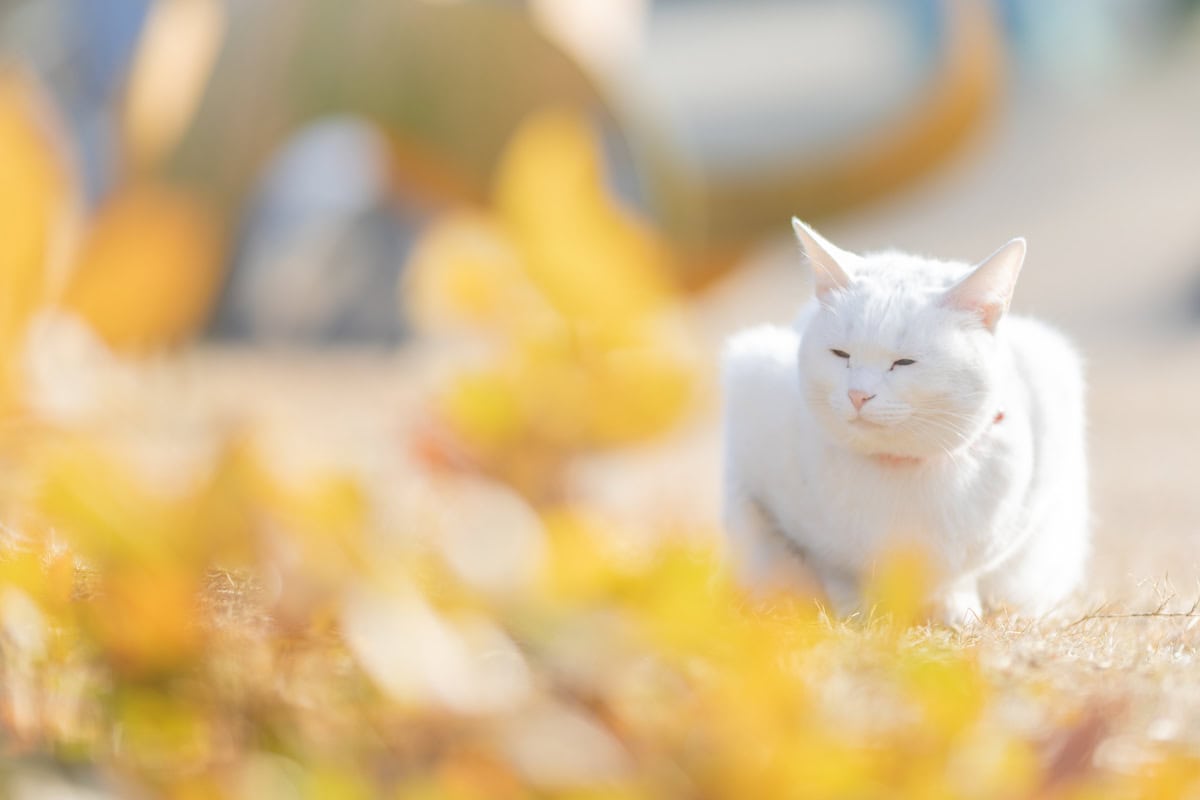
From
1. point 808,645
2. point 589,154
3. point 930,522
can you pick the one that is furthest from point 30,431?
point 930,522

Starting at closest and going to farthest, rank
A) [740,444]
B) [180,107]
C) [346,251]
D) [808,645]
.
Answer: [808,645] < [740,444] < [180,107] < [346,251]

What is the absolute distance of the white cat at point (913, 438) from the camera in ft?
3.47

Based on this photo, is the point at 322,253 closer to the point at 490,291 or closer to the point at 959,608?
the point at 959,608

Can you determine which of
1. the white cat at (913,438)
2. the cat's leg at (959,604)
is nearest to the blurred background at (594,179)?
the white cat at (913,438)

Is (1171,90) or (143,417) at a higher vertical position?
(1171,90)

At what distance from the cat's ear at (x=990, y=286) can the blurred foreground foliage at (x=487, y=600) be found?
2.16ft

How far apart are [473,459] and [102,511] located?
0.38 feet

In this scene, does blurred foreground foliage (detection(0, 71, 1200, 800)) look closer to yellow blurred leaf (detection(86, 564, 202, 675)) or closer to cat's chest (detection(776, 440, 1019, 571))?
yellow blurred leaf (detection(86, 564, 202, 675))

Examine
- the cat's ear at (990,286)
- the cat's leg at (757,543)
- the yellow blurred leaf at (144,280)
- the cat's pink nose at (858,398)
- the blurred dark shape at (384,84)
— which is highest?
the blurred dark shape at (384,84)

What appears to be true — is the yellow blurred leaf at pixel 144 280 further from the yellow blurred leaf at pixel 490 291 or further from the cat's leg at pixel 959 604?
the cat's leg at pixel 959 604

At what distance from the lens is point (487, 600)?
338 millimetres

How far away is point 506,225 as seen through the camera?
0.34 meters

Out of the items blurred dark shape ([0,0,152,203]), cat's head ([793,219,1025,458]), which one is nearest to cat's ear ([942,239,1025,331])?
cat's head ([793,219,1025,458])

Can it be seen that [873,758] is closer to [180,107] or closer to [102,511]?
[102,511]
